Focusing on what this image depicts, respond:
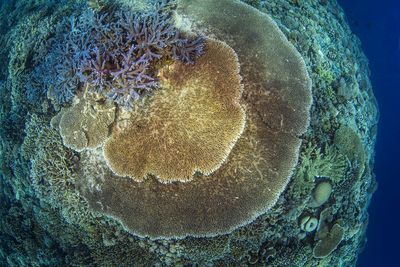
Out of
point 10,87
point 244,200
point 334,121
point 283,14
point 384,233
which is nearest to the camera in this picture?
point 244,200

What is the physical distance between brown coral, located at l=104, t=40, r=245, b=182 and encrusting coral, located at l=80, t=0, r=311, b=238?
106 millimetres

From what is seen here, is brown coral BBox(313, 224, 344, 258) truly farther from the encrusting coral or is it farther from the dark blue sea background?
the dark blue sea background

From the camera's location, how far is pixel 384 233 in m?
24.3

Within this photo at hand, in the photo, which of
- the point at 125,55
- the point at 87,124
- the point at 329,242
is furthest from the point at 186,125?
the point at 329,242

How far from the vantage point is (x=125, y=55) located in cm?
362

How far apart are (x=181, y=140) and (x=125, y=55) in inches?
46.3

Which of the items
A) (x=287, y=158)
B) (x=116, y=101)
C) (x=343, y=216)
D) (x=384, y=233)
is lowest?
(x=384, y=233)

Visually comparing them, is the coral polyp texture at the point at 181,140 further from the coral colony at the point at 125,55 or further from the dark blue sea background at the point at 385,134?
the dark blue sea background at the point at 385,134

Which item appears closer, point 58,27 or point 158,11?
point 158,11

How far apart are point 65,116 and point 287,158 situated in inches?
114

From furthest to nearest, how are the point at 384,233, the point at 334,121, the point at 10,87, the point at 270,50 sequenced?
the point at 384,233 < the point at 10,87 < the point at 334,121 < the point at 270,50

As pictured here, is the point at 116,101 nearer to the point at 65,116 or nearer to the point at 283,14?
the point at 65,116

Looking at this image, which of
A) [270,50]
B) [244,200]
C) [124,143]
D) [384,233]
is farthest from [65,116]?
[384,233]

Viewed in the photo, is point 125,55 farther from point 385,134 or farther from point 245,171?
point 385,134
